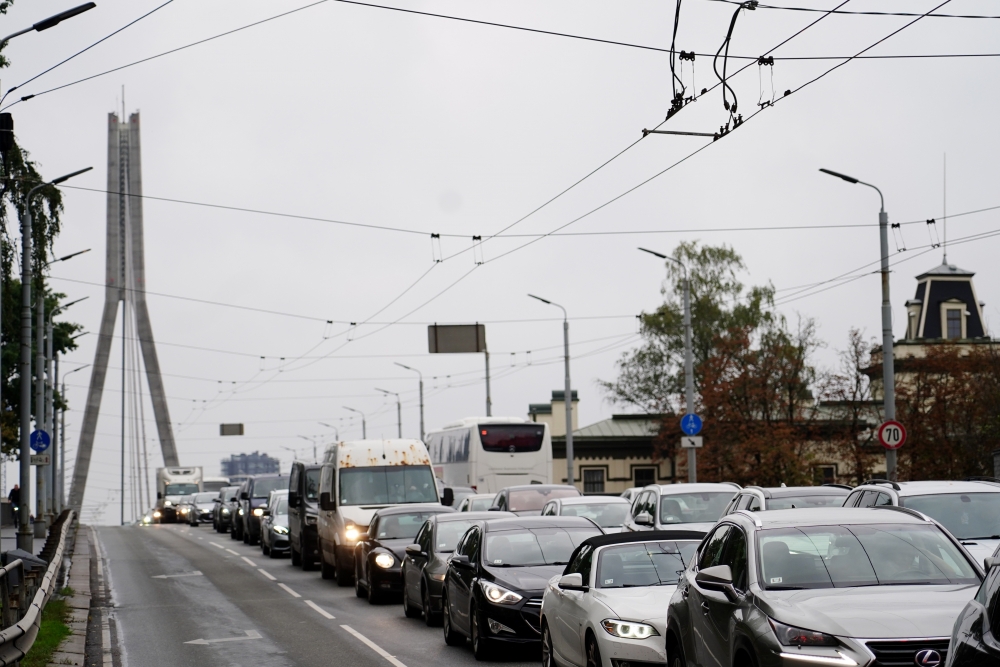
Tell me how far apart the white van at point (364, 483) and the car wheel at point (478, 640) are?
1160 cm

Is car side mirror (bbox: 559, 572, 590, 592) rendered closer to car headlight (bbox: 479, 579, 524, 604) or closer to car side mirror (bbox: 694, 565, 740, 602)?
car headlight (bbox: 479, 579, 524, 604)

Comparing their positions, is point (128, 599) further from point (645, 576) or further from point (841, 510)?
point (841, 510)

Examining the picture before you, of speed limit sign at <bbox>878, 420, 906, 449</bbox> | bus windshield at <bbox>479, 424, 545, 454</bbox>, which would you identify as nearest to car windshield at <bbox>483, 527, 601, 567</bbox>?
speed limit sign at <bbox>878, 420, 906, 449</bbox>

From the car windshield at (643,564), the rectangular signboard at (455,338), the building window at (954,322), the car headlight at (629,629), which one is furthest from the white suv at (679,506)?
the building window at (954,322)

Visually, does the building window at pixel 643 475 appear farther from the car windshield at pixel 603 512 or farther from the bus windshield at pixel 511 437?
the car windshield at pixel 603 512

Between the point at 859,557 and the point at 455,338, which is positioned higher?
the point at 455,338

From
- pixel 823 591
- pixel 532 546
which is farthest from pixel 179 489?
pixel 823 591

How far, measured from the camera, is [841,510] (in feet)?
30.7

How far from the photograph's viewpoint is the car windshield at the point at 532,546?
14992 mm

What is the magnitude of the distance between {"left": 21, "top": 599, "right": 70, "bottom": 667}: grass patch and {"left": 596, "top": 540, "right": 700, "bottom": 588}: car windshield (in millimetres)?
5635

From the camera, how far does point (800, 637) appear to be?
7645 mm

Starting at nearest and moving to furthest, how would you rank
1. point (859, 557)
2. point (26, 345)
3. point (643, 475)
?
1. point (859, 557)
2. point (26, 345)
3. point (643, 475)

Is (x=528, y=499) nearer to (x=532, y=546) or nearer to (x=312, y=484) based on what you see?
(x=312, y=484)

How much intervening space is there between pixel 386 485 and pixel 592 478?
42977mm
